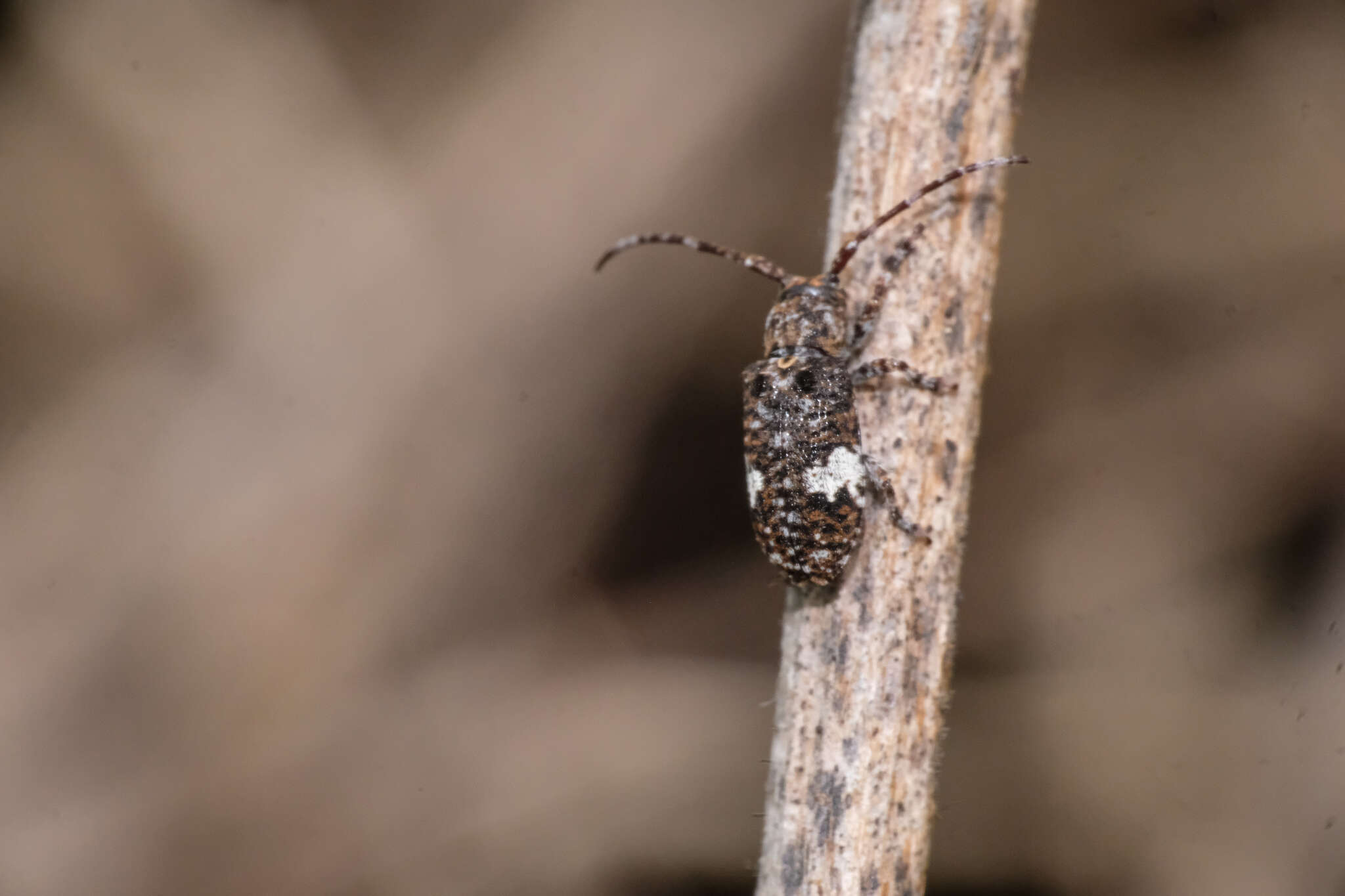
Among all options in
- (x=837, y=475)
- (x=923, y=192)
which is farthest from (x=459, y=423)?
(x=923, y=192)

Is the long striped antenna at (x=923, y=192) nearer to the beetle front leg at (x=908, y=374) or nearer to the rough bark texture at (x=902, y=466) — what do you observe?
the rough bark texture at (x=902, y=466)

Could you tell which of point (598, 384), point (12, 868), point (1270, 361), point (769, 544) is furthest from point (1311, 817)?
point (12, 868)

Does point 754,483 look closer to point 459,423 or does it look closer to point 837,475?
point 837,475

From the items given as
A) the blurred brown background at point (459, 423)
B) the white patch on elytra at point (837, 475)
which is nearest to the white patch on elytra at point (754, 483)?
the white patch on elytra at point (837, 475)

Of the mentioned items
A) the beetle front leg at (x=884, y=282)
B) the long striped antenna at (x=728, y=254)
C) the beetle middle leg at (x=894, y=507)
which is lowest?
the beetle middle leg at (x=894, y=507)

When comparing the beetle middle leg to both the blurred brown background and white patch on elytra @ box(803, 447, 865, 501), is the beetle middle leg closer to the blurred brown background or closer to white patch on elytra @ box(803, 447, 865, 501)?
white patch on elytra @ box(803, 447, 865, 501)

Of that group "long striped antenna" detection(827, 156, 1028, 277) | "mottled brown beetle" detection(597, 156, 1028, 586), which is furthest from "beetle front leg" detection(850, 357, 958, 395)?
"long striped antenna" detection(827, 156, 1028, 277)
